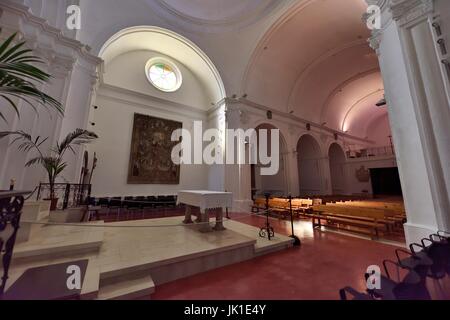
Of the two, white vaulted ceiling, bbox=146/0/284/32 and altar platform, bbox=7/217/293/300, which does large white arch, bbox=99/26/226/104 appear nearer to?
white vaulted ceiling, bbox=146/0/284/32

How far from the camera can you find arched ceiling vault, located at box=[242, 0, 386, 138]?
304 inches

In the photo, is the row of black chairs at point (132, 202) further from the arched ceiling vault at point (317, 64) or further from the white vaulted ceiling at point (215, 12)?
the white vaulted ceiling at point (215, 12)

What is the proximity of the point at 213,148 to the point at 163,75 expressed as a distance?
4525 millimetres

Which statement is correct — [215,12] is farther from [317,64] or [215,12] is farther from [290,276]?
[290,276]

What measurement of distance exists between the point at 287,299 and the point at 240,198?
20.4 ft

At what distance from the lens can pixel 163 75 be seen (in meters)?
9.45

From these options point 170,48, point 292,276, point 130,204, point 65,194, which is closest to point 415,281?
point 292,276

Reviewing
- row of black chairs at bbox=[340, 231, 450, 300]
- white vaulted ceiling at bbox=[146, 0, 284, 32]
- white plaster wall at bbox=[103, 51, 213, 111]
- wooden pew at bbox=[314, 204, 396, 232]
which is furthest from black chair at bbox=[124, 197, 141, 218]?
white vaulted ceiling at bbox=[146, 0, 284, 32]

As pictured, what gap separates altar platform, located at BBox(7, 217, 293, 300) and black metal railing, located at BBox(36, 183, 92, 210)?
3.26 feet

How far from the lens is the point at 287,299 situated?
7.14 feet

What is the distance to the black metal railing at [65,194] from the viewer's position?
4379 millimetres

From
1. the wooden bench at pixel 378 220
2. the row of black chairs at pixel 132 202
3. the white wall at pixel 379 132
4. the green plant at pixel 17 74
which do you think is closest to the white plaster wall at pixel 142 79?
the row of black chairs at pixel 132 202

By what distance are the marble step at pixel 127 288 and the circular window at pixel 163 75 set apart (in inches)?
335
